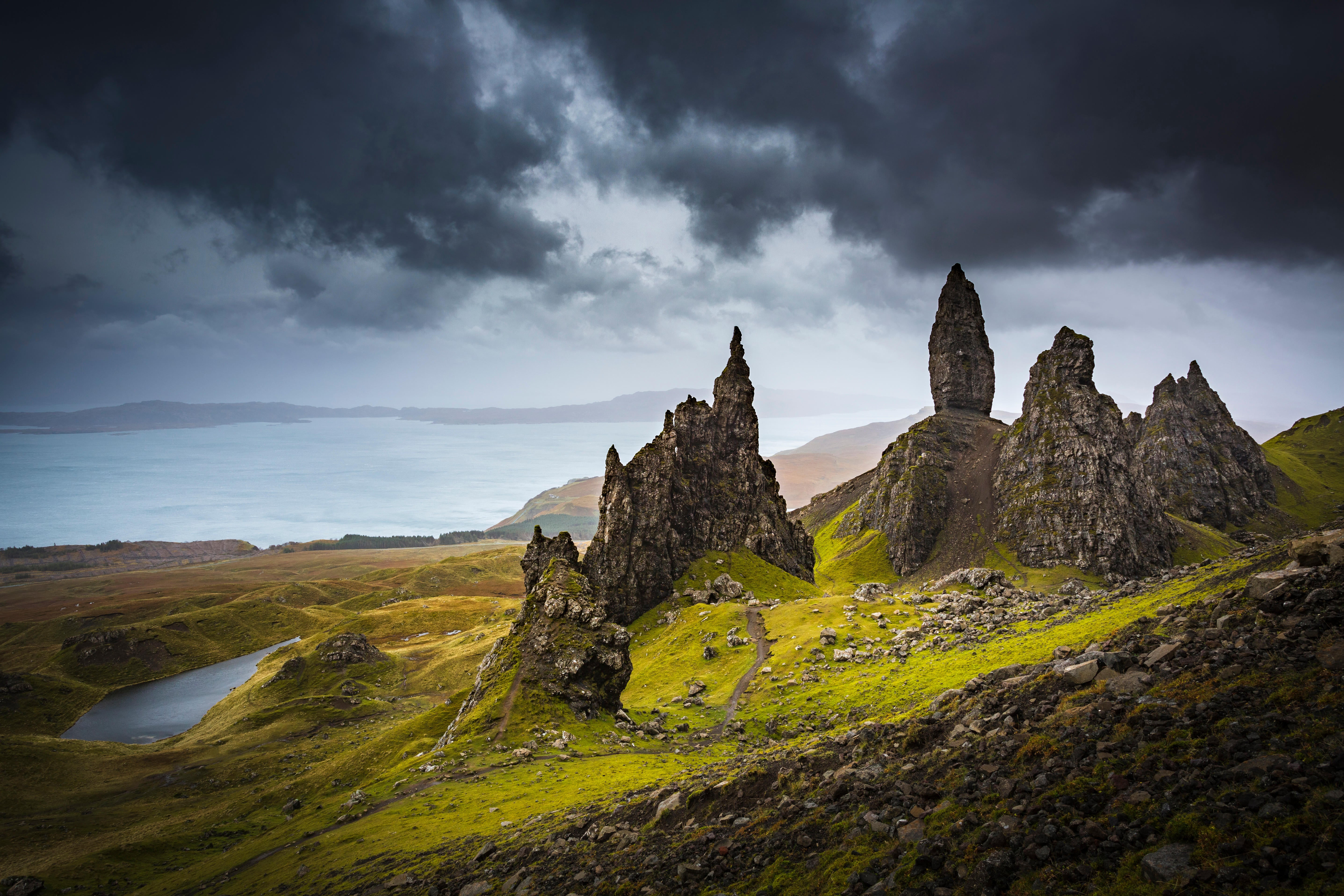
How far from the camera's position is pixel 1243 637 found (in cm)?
2055

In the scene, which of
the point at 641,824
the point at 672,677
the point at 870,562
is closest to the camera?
the point at 641,824

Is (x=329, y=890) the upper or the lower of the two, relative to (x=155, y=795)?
upper

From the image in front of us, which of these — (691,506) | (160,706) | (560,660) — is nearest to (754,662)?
(560,660)

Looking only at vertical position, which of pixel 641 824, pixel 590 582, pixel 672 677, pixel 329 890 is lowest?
pixel 672 677

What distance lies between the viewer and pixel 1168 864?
40.7 ft

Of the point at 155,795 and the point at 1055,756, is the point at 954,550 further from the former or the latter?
the point at 155,795

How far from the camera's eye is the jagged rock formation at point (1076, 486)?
492ft

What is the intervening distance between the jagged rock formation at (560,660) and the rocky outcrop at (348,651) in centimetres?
10492

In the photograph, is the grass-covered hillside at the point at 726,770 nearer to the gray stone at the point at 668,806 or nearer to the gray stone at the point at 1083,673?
the gray stone at the point at 668,806

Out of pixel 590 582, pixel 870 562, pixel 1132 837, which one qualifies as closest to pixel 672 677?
pixel 590 582

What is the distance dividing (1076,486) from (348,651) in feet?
688

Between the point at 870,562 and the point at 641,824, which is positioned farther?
the point at 870,562

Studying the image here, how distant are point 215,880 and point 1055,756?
59.4 metres

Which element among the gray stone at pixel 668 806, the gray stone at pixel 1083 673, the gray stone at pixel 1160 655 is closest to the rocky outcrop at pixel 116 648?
the gray stone at pixel 668 806
